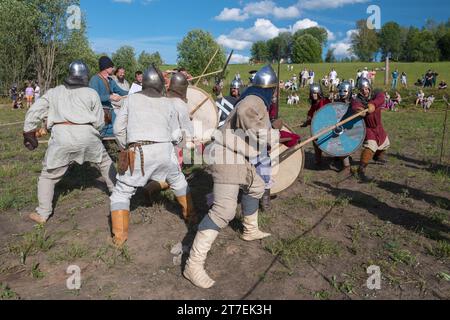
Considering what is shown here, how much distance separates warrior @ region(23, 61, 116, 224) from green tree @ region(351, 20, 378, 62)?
280 feet

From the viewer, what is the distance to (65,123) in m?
4.43

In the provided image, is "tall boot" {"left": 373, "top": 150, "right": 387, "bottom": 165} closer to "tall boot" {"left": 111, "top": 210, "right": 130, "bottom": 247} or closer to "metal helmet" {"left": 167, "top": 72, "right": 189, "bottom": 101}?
"metal helmet" {"left": 167, "top": 72, "right": 189, "bottom": 101}

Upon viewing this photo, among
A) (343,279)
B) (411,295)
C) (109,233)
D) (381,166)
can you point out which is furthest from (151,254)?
(381,166)

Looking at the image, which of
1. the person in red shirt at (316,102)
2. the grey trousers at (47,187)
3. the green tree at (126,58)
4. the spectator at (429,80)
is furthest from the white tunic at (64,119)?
the green tree at (126,58)

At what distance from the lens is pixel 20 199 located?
5.44m

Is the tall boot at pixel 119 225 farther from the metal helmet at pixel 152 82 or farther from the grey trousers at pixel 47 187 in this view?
the metal helmet at pixel 152 82

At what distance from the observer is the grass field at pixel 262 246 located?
329cm

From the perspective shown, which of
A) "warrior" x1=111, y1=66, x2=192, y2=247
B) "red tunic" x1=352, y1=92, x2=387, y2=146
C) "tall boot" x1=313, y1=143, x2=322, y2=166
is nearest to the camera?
"warrior" x1=111, y1=66, x2=192, y2=247

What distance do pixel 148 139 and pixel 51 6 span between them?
1346 inches

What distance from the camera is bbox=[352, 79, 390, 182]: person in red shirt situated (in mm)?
6433

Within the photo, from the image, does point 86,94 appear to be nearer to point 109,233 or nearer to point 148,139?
point 148,139

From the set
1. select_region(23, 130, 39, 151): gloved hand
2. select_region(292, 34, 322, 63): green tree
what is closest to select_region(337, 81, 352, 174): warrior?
select_region(23, 130, 39, 151): gloved hand
